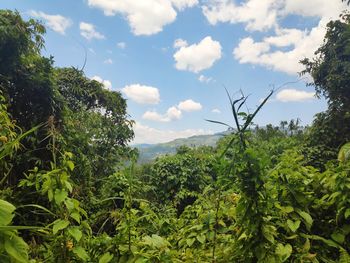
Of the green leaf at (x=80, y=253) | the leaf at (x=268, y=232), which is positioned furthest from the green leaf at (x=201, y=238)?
the green leaf at (x=80, y=253)

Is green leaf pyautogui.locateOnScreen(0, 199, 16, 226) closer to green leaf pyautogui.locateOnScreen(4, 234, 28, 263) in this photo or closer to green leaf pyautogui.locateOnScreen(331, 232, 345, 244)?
green leaf pyautogui.locateOnScreen(4, 234, 28, 263)

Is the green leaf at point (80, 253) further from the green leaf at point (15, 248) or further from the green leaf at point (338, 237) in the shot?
the green leaf at point (338, 237)

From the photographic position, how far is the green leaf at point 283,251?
5.22ft

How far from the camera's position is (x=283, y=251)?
5.30 ft

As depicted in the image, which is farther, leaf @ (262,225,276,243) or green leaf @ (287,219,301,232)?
green leaf @ (287,219,301,232)

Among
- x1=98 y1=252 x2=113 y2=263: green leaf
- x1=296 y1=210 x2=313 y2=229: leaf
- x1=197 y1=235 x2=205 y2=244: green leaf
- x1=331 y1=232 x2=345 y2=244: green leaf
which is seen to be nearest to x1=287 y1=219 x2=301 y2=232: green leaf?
x1=296 y1=210 x2=313 y2=229: leaf

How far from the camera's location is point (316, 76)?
1257 cm

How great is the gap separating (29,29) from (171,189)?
785 cm

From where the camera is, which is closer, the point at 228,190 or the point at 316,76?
the point at 228,190

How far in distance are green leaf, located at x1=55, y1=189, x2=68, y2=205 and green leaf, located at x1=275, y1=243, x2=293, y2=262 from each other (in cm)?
97

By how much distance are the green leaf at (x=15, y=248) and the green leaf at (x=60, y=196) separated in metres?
0.49

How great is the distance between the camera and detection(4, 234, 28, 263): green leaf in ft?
3.16

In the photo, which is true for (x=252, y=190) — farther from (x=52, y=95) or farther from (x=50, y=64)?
(x=50, y=64)

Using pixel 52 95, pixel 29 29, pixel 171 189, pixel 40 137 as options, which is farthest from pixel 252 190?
pixel 171 189
